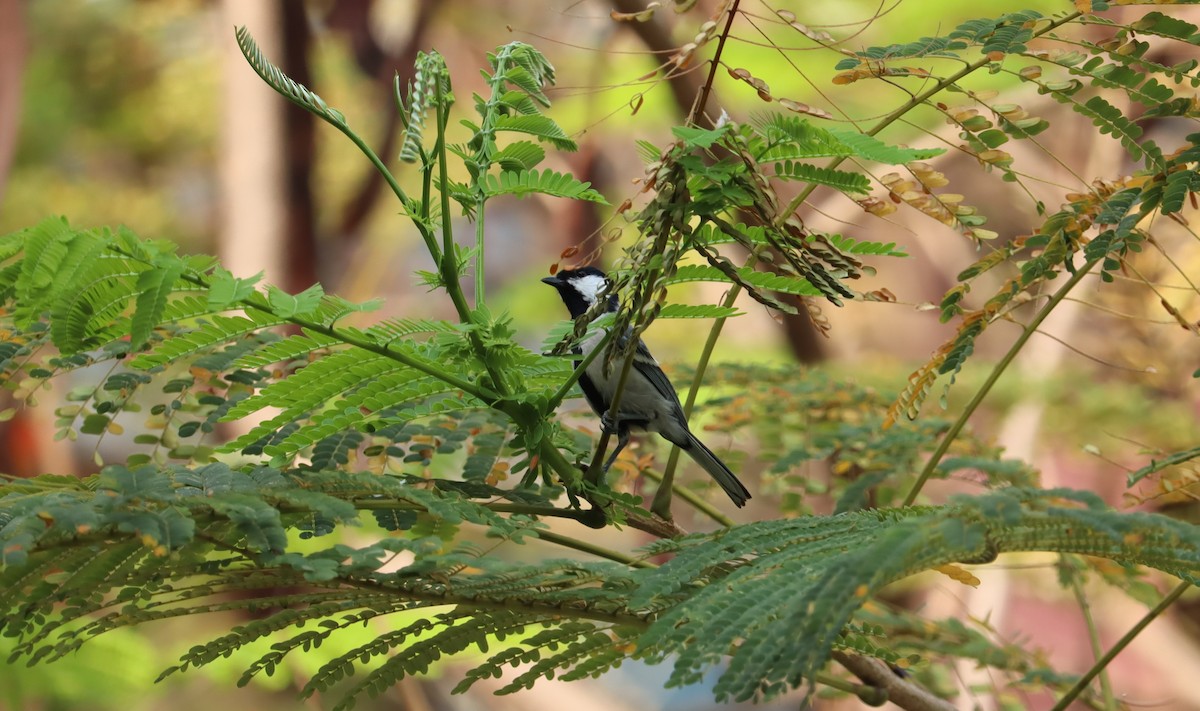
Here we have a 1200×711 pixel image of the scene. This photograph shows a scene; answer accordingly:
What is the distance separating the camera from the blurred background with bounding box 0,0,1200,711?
393 centimetres

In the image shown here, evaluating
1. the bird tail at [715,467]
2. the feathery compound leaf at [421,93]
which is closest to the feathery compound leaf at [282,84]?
the feathery compound leaf at [421,93]

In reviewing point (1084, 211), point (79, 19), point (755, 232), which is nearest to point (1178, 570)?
point (1084, 211)

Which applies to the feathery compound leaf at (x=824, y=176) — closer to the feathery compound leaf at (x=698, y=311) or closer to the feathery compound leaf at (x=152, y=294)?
the feathery compound leaf at (x=698, y=311)

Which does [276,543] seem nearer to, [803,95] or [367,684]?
[367,684]

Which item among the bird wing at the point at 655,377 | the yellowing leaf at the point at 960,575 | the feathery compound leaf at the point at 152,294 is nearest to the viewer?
the feathery compound leaf at the point at 152,294

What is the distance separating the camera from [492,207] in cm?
677

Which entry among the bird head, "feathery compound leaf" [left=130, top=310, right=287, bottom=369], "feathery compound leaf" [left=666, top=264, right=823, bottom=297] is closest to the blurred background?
the bird head

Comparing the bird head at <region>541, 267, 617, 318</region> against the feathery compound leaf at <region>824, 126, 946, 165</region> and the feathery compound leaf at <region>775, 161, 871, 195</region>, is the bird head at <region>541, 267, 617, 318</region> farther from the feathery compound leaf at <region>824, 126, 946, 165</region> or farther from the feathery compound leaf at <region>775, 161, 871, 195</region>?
the feathery compound leaf at <region>824, 126, 946, 165</region>

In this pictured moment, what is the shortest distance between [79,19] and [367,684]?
5997mm

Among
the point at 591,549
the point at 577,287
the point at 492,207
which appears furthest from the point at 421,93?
the point at 492,207

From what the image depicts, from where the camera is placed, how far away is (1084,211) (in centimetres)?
116

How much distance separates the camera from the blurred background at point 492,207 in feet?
12.9

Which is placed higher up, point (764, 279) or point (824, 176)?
point (824, 176)

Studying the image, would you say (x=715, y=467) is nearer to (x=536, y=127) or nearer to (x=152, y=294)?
(x=536, y=127)
